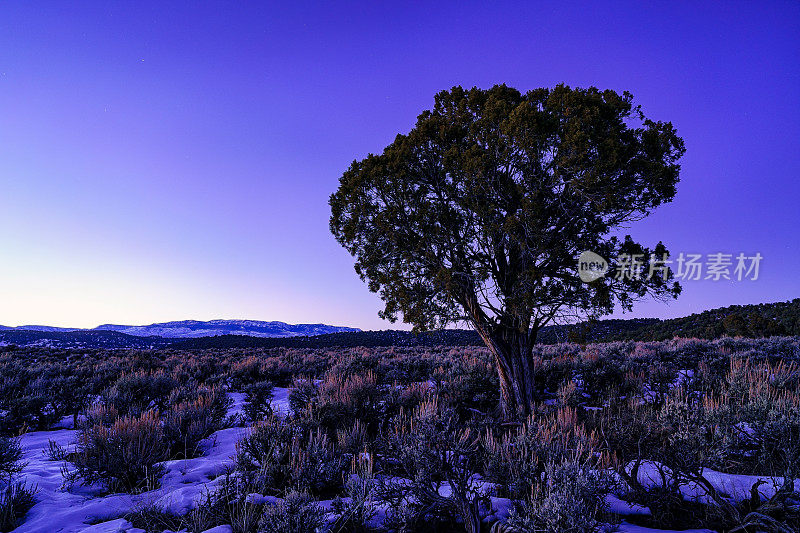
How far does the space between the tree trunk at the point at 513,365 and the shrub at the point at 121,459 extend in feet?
20.7

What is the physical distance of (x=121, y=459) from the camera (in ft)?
16.0

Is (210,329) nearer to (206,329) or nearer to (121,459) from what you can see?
A: (206,329)

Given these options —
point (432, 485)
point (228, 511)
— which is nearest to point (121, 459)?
point (228, 511)

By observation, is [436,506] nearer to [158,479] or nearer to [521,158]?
A: [158,479]

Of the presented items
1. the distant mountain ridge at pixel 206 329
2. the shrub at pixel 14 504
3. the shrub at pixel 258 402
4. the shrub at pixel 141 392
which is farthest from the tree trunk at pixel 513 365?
the distant mountain ridge at pixel 206 329

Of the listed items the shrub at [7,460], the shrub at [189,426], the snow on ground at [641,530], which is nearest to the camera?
the snow on ground at [641,530]

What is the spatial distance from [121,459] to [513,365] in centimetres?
711

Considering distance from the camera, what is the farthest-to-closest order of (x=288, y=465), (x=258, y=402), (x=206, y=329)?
(x=206, y=329) < (x=258, y=402) < (x=288, y=465)

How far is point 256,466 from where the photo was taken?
4852mm

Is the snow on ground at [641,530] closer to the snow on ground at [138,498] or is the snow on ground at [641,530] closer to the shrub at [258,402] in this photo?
the snow on ground at [138,498]

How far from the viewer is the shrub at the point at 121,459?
15.7 feet

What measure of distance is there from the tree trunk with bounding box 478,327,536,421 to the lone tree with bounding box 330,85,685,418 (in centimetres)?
2

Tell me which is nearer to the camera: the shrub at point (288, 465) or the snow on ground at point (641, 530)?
the snow on ground at point (641, 530)

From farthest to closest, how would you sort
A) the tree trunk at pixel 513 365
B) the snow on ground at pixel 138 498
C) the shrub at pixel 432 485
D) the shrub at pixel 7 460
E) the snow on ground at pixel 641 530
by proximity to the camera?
the tree trunk at pixel 513 365
the shrub at pixel 7 460
the snow on ground at pixel 138 498
the shrub at pixel 432 485
the snow on ground at pixel 641 530
